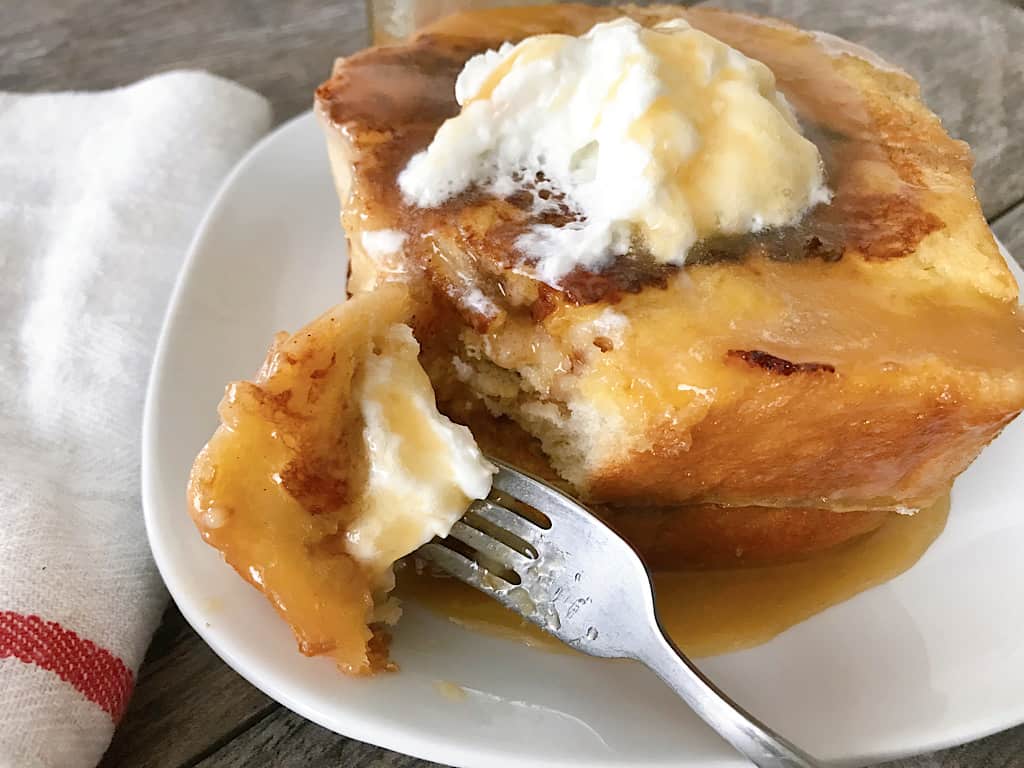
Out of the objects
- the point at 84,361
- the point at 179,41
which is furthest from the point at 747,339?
the point at 179,41

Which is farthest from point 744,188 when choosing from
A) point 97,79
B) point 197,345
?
point 97,79

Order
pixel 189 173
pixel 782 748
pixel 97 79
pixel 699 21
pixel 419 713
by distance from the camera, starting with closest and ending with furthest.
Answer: pixel 782 748
pixel 419 713
pixel 699 21
pixel 189 173
pixel 97 79

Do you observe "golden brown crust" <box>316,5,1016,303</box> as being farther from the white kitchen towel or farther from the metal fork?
the white kitchen towel

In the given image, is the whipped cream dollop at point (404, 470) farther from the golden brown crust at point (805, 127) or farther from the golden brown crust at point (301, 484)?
the golden brown crust at point (805, 127)

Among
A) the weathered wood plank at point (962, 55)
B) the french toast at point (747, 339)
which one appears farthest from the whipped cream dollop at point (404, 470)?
the weathered wood plank at point (962, 55)

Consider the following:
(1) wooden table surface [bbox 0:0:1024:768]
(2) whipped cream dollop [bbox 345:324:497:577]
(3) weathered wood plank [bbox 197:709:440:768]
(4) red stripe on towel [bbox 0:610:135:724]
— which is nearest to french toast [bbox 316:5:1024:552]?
(2) whipped cream dollop [bbox 345:324:497:577]

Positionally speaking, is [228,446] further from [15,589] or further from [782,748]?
[782,748]

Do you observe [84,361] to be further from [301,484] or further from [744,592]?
[744,592]
